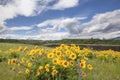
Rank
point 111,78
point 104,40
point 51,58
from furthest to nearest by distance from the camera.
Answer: point 104,40 → point 111,78 → point 51,58

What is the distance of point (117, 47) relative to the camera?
23.5 m

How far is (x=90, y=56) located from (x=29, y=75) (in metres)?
6.90

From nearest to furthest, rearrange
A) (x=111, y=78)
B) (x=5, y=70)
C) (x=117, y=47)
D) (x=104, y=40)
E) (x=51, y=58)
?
1. (x=51, y=58)
2. (x=111, y=78)
3. (x=5, y=70)
4. (x=117, y=47)
5. (x=104, y=40)

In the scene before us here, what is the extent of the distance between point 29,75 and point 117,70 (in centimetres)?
347

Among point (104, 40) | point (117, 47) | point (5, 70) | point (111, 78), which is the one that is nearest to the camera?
point (111, 78)

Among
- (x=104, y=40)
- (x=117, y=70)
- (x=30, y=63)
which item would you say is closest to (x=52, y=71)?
(x=30, y=63)

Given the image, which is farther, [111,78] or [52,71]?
[111,78]

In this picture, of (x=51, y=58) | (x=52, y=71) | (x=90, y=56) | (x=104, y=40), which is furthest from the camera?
(x=104, y=40)

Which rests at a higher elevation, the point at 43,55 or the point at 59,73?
the point at 43,55

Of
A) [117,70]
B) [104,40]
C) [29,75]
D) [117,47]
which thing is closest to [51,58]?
[29,75]

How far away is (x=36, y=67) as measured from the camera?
20.4 ft

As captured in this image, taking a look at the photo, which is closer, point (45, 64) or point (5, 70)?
point (45, 64)

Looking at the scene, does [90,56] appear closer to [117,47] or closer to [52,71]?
[52,71]

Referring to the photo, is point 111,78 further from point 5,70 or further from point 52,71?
point 5,70
